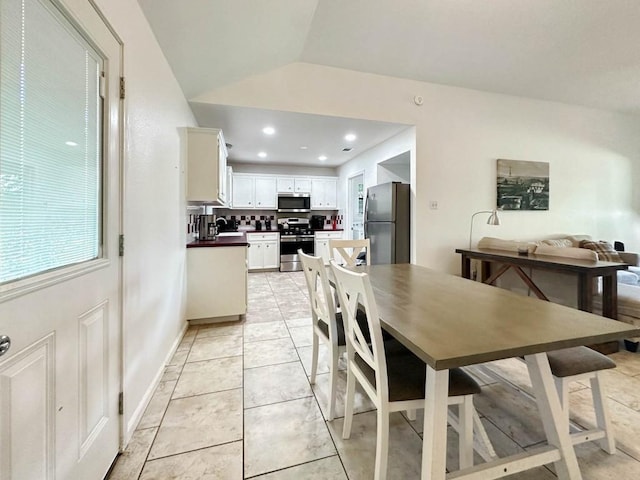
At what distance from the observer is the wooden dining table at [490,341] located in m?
0.87

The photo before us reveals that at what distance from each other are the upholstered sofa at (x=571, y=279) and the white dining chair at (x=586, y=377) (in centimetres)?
150

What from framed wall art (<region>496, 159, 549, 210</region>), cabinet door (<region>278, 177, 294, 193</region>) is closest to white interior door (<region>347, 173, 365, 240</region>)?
cabinet door (<region>278, 177, 294, 193</region>)

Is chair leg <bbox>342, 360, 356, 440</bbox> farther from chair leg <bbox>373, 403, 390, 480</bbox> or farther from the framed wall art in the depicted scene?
the framed wall art

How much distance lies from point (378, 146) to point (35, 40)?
4.30 meters

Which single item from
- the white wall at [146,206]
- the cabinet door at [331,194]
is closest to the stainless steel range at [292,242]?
the cabinet door at [331,194]

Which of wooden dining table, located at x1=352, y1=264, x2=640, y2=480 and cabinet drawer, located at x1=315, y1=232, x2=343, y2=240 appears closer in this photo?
wooden dining table, located at x1=352, y1=264, x2=640, y2=480

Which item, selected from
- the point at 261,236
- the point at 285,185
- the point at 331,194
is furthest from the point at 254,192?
the point at 331,194

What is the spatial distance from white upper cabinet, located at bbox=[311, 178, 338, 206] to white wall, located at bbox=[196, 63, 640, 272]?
1.66 m

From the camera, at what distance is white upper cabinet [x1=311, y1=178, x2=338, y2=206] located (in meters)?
6.33

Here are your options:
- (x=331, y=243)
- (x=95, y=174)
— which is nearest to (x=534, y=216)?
(x=331, y=243)

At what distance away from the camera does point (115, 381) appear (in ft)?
4.18

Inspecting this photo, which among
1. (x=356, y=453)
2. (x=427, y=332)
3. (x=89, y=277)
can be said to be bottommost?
(x=356, y=453)

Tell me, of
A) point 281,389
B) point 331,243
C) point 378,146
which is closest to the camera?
point 281,389

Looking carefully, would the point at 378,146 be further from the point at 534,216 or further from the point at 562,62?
the point at 534,216
